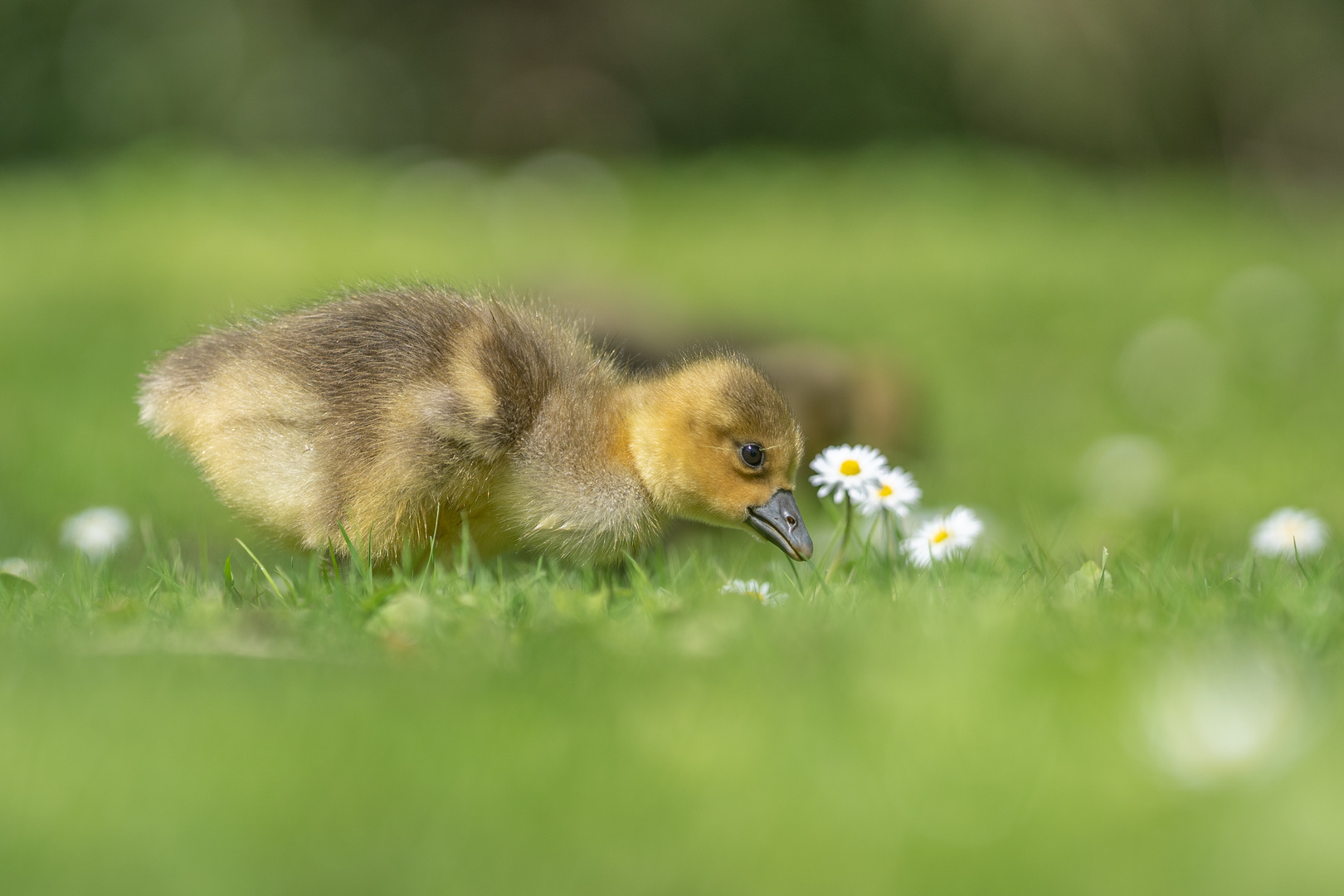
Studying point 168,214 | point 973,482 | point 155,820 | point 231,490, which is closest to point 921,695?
point 155,820

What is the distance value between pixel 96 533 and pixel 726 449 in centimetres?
201

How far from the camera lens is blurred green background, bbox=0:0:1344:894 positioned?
187 cm

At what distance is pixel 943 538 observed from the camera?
357cm

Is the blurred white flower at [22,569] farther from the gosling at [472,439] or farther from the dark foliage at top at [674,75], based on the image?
the dark foliage at top at [674,75]

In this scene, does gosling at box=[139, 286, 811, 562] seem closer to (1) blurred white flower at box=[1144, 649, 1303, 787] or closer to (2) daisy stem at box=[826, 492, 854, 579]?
(2) daisy stem at box=[826, 492, 854, 579]

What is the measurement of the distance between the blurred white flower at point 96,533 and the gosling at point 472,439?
0.81 meters

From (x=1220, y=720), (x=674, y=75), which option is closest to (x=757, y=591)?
(x=1220, y=720)

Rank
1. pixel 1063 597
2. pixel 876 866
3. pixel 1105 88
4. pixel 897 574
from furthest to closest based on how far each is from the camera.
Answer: pixel 1105 88
pixel 897 574
pixel 1063 597
pixel 876 866

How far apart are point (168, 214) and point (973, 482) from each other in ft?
17.4

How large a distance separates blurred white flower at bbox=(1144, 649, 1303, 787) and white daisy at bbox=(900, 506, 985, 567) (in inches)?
51.0

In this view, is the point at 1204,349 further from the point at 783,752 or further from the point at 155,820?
the point at 155,820

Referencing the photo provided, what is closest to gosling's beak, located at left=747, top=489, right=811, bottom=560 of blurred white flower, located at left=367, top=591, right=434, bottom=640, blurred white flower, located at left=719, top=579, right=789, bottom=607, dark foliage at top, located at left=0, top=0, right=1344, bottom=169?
blurred white flower, located at left=719, top=579, right=789, bottom=607

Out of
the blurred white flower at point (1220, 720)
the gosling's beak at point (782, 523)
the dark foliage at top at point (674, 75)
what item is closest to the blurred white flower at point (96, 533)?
the gosling's beak at point (782, 523)

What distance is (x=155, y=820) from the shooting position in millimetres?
1865
